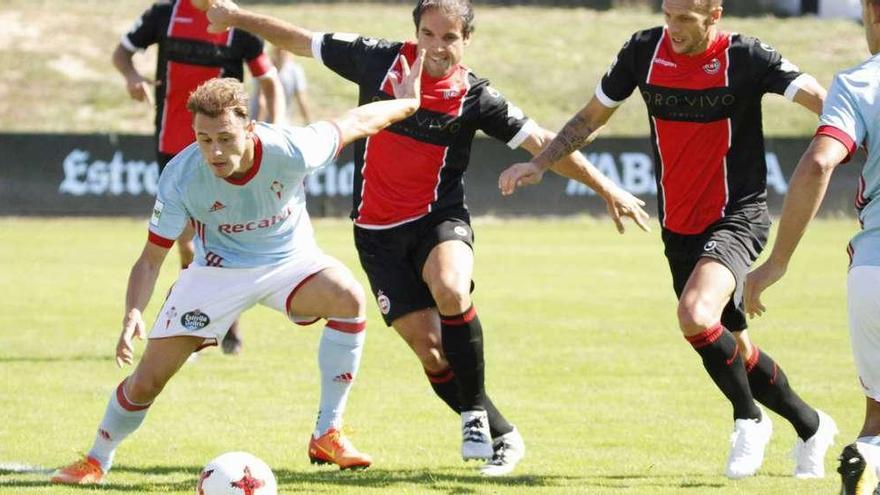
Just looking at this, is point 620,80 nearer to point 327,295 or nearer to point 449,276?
point 449,276

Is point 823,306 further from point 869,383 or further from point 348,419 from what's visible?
point 869,383

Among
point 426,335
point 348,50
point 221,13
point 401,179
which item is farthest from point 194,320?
point 221,13

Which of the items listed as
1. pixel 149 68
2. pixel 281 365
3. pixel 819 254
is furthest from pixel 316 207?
pixel 281 365

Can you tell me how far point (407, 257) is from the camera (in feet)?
24.7

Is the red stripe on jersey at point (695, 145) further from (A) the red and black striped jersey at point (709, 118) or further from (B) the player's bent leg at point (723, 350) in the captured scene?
(B) the player's bent leg at point (723, 350)

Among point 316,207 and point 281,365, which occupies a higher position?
point 281,365

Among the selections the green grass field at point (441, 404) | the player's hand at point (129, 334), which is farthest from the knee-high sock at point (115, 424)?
the player's hand at point (129, 334)

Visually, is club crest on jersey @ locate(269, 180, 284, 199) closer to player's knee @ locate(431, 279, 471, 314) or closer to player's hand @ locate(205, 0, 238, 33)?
player's knee @ locate(431, 279, 471, 314)

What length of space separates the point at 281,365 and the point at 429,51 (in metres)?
3.82

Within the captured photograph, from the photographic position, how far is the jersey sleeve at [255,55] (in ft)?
35.4

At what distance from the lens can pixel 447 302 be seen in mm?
7078

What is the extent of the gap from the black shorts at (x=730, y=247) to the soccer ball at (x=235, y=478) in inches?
91.0

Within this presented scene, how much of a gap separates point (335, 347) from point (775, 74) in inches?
95.9

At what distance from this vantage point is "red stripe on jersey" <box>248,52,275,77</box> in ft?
35.8
